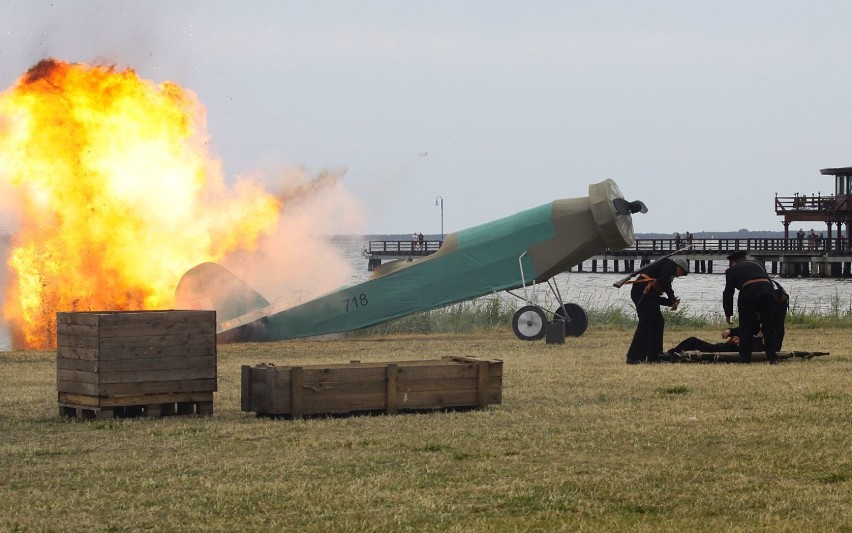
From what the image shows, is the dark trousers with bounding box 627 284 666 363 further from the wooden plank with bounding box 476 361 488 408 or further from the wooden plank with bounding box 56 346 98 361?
the wooden plank with bounding box 56 346 98 361

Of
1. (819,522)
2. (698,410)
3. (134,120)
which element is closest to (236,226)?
(134,120)

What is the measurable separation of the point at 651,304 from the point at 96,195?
48.6 feet

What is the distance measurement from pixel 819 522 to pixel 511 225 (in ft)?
66.3

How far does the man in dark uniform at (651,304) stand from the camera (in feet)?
68.1

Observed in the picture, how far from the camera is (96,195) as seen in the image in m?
29.6

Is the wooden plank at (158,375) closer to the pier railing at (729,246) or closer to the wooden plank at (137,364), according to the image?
the wooden plank at (137,364)

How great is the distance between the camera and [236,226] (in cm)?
3297

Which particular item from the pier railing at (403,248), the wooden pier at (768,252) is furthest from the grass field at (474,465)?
the pier railing at (403,248)

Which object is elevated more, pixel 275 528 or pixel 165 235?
pixel 165 235

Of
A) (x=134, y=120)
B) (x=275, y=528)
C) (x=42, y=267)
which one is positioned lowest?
(x=275, y=528)

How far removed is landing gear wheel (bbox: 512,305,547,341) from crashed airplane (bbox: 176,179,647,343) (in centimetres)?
2

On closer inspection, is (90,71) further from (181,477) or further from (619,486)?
(619,486)

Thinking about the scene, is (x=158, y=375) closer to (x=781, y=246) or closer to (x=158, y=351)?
(x=158, y=351)

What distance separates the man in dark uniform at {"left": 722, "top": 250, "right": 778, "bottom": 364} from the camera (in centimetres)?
1975
